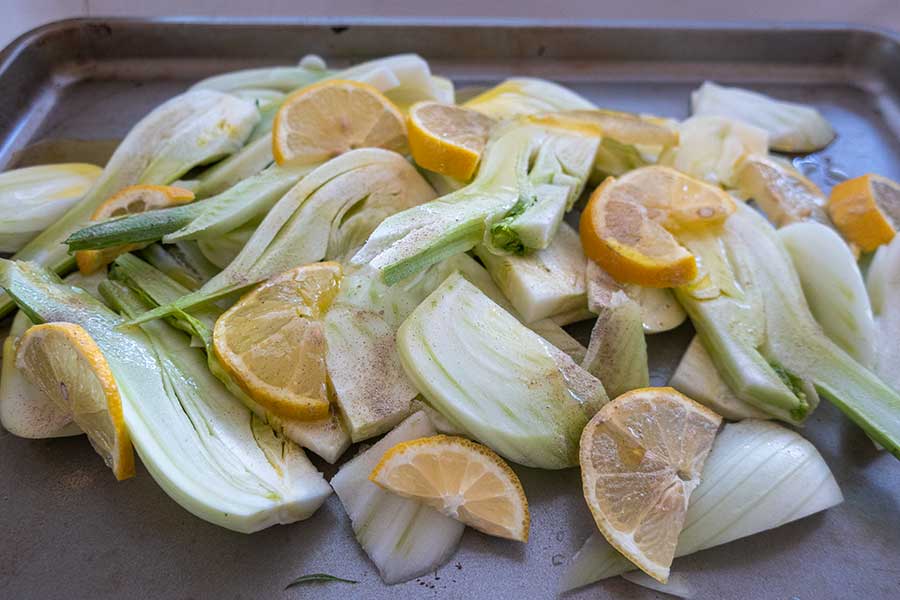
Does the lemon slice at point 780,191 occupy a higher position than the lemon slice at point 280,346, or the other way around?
the lemon slice at point 780,191

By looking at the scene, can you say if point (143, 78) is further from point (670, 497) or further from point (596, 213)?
point (670, 497)

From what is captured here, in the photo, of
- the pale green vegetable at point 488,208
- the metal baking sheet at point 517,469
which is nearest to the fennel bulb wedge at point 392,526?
the metal baking sheet at point 517,469

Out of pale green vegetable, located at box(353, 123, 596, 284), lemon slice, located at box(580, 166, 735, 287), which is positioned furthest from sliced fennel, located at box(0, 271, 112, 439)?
lemon slice, located at box(580, 166, 735, 287)

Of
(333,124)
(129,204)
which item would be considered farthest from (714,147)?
(129,204)

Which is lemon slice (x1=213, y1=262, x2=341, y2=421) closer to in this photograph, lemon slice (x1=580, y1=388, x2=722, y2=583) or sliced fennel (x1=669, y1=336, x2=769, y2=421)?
lemon slice (x1=580, y1=388, x2=722, y2=583)

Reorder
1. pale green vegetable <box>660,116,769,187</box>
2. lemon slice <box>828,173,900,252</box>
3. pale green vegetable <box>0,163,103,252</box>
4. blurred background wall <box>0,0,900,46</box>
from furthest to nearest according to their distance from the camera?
1. blurred background wall <box>0,0,900,46</box>
2. pale green vegetable <box>660,116,769,187</box>
3. lemon slice <box>828,173,900,252</box>
4. pale green vegetable <box>0,163,103,252</box>

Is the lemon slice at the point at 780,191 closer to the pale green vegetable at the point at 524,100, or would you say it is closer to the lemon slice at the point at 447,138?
the pale green vegetable at the point at 524,100
